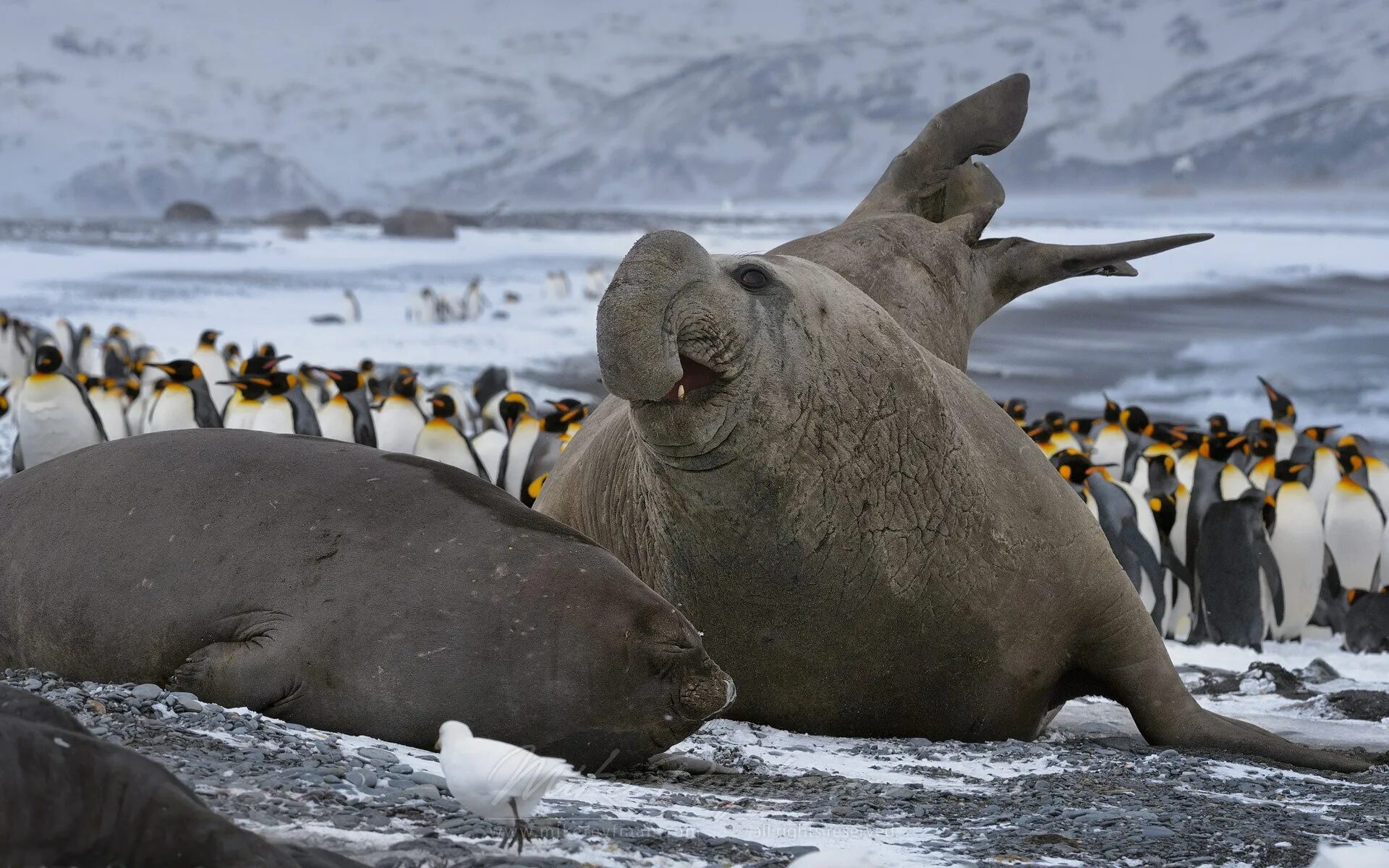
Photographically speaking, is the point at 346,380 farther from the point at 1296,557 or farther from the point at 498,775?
the point at 498,775

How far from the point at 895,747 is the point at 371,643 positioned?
1.40m

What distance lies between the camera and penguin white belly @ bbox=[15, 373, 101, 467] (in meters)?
11.4

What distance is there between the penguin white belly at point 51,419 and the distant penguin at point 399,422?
2.17 m

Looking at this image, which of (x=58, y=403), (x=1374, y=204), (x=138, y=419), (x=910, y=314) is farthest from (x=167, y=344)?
(x=1374, y=204)

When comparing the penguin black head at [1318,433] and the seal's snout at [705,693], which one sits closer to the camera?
the seal's snout at [705,693]

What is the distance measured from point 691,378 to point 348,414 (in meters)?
8.33

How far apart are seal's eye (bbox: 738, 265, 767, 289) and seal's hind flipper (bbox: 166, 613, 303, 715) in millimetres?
1307

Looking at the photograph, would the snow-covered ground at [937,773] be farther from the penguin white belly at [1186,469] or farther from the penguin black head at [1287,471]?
the penguin white belly at [1186,469]

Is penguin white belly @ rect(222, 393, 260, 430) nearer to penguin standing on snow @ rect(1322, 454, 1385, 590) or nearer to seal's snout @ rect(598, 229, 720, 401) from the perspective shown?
penguin standing on snow @ rect(1322, 454, 1385, 590)

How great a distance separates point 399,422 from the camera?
37.7 ft

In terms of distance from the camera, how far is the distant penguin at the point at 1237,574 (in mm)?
8430

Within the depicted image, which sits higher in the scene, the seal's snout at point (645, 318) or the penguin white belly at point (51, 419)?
the seal's snout at point (645, 318)

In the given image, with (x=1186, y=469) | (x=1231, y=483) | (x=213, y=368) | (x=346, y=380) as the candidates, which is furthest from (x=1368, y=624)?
(x=213, y=368)

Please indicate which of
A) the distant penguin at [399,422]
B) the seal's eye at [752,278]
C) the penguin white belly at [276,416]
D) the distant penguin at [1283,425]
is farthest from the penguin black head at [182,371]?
the seal's eye at [752,278]
